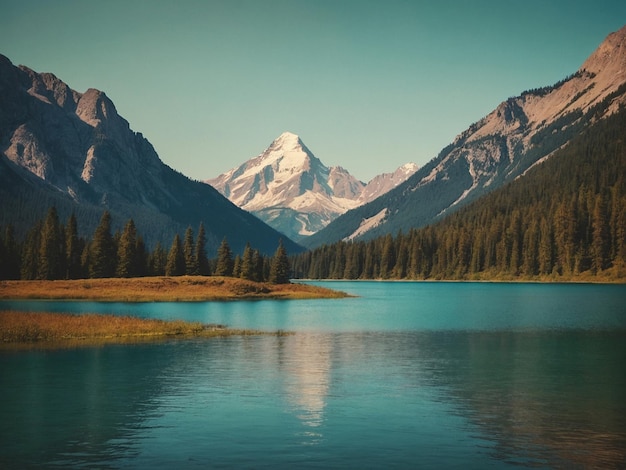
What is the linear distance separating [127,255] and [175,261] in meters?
12.4

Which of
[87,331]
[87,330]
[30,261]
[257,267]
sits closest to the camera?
[87,331]

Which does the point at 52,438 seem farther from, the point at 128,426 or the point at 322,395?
the point at 322,395

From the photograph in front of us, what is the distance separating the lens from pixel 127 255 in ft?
503

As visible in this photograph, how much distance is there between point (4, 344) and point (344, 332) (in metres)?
34.7

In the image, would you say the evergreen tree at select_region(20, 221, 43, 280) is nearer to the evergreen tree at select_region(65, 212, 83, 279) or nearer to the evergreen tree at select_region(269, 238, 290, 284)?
the evergreen tree at select_region(65, 212, 83, 279)

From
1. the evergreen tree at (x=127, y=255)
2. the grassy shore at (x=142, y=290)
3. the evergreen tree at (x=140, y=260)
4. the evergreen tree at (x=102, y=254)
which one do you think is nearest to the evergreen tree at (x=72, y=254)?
the evergreen tree at (x=102, y=254)

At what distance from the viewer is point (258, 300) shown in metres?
139

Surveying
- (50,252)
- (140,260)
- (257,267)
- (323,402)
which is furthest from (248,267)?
(323,402)

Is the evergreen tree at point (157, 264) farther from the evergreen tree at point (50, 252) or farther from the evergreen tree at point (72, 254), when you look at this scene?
the evergreen tree at point (50, 252)

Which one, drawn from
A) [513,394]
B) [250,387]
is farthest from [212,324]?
[513,394]

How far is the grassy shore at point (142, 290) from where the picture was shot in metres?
123

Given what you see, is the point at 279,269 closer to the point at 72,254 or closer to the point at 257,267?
the point at 257,267

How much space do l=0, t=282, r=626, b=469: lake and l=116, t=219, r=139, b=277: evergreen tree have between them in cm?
9193

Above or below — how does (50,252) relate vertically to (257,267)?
above
